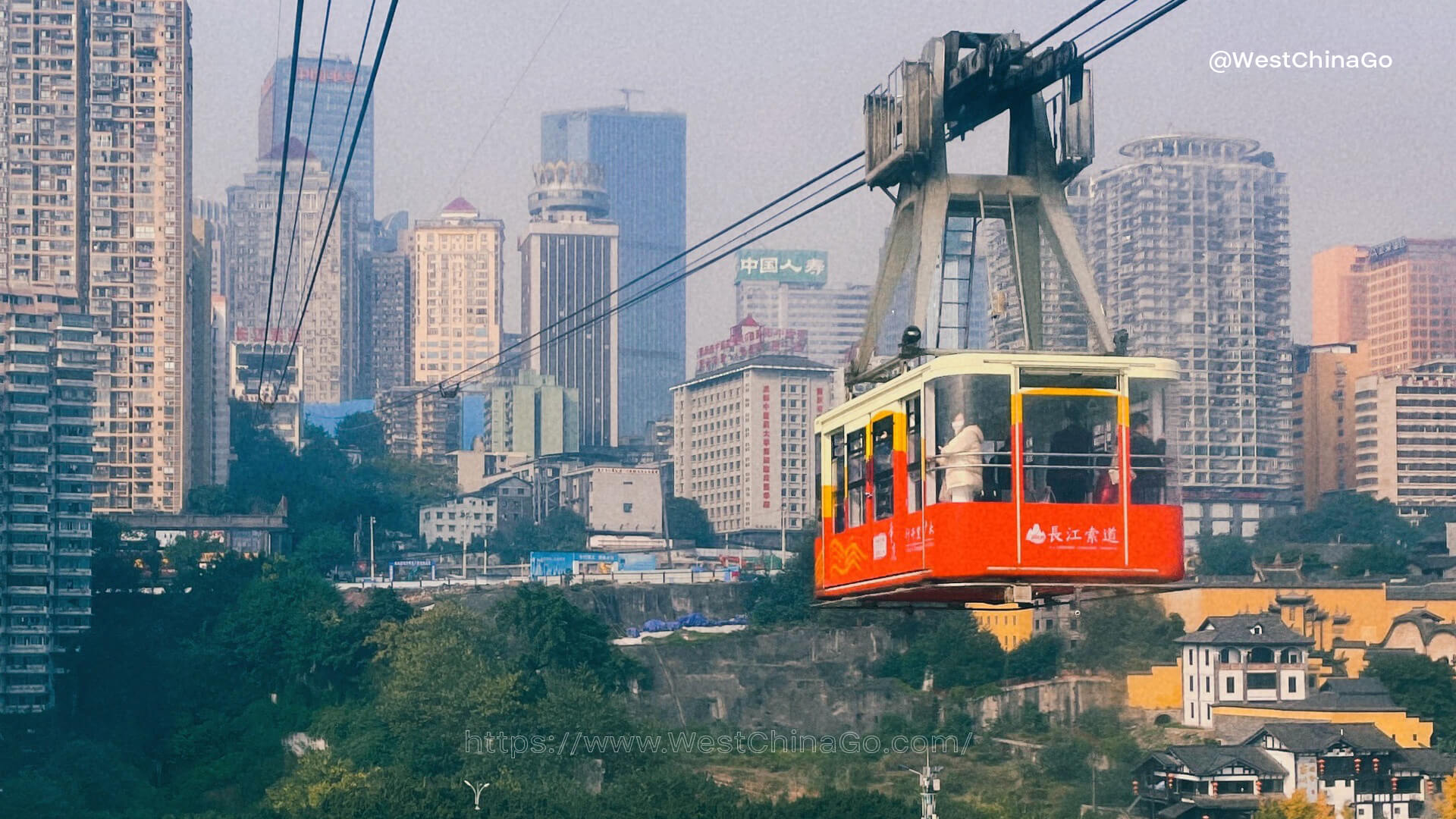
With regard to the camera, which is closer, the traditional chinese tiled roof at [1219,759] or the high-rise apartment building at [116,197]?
the traditional chinese tiled roof at [1219,759]

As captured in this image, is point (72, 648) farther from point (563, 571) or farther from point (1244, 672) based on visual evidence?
point (1244, 672)

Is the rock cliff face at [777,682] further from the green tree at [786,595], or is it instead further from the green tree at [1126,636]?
the green tree at [1126,636]

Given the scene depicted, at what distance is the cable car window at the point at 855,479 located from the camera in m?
25.9

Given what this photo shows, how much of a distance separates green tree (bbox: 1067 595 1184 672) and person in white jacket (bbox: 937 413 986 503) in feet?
334

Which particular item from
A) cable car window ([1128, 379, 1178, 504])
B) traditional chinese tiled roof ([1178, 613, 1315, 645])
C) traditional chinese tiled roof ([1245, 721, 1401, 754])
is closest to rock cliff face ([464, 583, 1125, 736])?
traditional chinese tiled roof ([1178, 613, 1315, 645])

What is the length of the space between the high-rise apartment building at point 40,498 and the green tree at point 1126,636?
56.8m

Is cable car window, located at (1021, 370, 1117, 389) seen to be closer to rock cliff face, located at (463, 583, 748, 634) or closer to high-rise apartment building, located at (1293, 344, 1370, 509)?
rock cliff face, located at (463, 583, 748, 634)

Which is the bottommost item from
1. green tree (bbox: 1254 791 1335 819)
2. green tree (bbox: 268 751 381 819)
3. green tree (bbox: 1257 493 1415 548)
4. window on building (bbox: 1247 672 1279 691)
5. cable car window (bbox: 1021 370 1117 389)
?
green tree (bbox: 1254 791 1335 819)

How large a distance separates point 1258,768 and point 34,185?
9275 cm

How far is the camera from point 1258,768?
102 meters

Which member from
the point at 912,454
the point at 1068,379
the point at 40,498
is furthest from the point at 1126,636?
the point at 1068,379

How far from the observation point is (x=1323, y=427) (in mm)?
185375

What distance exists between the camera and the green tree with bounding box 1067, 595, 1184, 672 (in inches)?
4860
